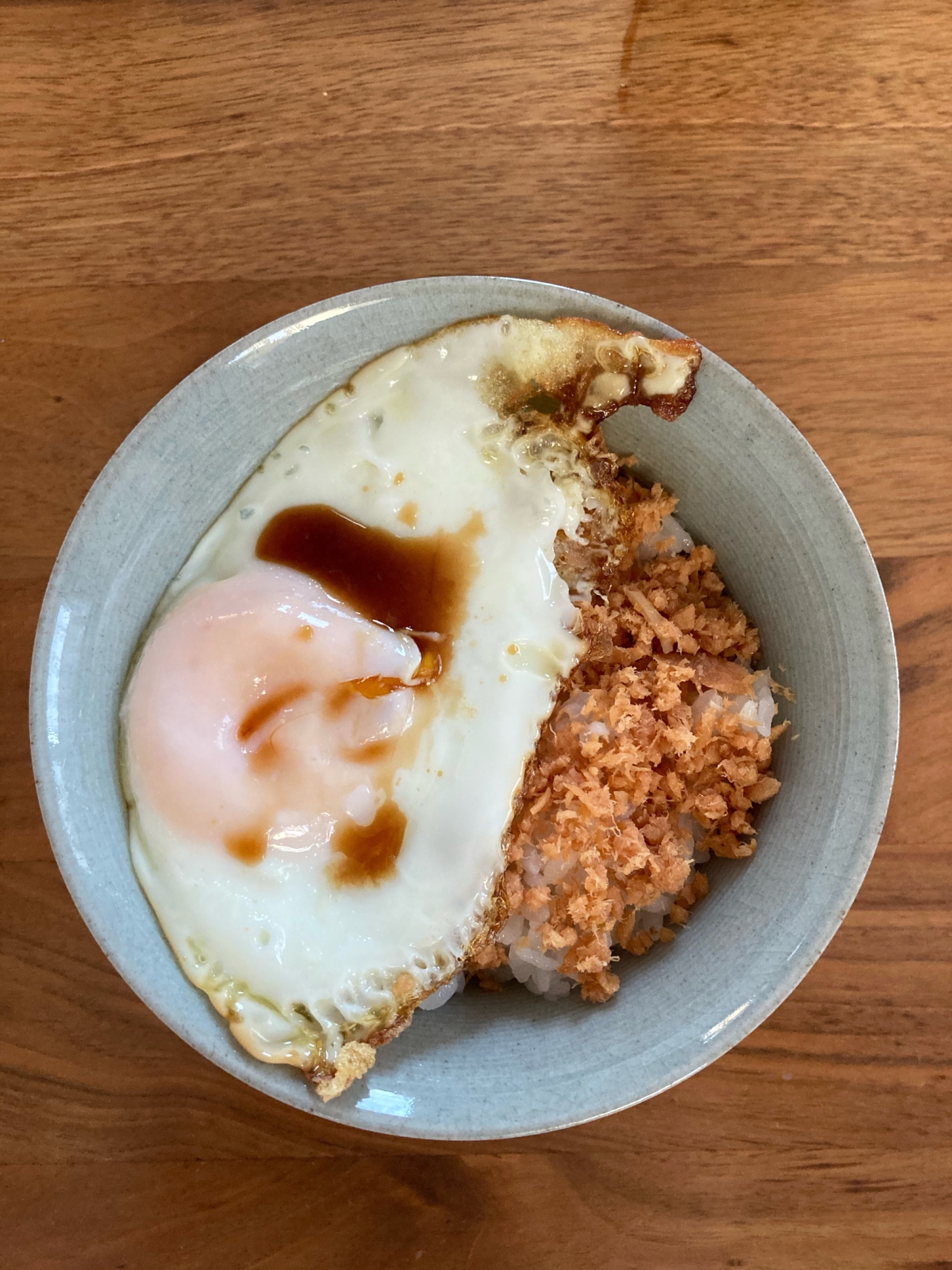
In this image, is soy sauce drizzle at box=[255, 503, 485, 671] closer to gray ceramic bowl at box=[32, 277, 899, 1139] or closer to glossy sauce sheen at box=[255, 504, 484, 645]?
glossy sauce sheen at box=[255, 504, 484, 645]

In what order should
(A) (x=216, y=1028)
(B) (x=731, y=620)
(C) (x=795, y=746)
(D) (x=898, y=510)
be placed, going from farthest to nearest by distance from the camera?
1. (D) (x=898, y=510)
2. (B) (x=731, y=620)
3. (C) (x=795, y=746)
4. (A) (x=216, y=1028)

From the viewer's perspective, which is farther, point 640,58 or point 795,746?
point 640,58

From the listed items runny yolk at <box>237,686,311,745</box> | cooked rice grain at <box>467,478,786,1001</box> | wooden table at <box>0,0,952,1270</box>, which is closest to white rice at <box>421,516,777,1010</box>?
cooked rice grain at <box>467,478,786,1001</box>

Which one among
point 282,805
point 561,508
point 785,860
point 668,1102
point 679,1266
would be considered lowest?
point 679,1266

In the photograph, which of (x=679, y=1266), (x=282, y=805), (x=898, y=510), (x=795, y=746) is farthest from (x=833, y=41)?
(x=679, y=1266)

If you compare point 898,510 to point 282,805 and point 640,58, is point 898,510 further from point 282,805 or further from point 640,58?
point 282,805

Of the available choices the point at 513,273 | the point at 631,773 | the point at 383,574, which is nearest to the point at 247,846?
the point at 383,574

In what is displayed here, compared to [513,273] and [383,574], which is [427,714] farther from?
[513,273]
